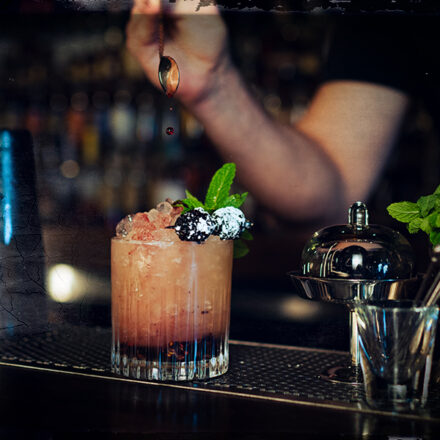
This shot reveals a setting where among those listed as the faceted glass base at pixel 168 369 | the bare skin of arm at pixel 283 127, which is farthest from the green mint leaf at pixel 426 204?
the faceted glass base at pixel 168 369

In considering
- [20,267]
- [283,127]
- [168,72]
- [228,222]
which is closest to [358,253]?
[228,222]

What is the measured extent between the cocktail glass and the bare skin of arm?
382 millimetres

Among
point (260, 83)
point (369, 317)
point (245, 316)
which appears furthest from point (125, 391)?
point (260, 83)

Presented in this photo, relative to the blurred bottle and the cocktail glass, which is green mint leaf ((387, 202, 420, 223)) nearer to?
the cocktail glass

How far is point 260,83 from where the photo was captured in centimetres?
163

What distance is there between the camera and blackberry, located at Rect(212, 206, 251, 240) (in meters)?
1.18

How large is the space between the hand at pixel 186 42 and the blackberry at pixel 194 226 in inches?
20.8

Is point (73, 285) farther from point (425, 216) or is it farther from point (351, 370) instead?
point (425, 216)

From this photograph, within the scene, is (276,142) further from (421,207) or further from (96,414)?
(96,414)

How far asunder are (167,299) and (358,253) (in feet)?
1.13

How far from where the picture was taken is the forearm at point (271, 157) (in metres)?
1.56

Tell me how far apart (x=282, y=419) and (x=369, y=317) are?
204mm

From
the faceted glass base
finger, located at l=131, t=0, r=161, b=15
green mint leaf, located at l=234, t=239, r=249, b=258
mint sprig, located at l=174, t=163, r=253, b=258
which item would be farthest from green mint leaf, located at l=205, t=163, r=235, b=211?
finger, located at l=131, t=0, r=161, b=15

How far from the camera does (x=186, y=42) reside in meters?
1.56
